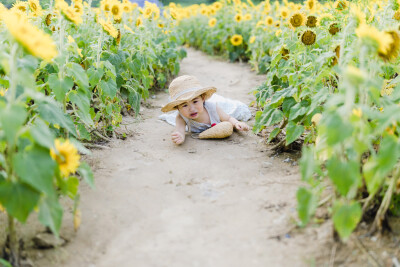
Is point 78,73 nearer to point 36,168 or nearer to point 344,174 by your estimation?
point 36,168

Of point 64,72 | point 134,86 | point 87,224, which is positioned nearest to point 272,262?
point 87,224

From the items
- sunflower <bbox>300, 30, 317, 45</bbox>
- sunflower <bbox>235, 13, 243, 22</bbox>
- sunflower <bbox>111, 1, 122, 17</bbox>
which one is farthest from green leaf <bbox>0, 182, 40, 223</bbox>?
sunflower <bbox>235, 13, 243, 22</bbox>

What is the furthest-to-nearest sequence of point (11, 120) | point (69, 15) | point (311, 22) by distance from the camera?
point (311, 22), point (69, 15), point (11, 120)

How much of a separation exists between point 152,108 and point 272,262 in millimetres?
3254

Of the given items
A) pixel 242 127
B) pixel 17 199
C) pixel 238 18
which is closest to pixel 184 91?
pixel 242 127

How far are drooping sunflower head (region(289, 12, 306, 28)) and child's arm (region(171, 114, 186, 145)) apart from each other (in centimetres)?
132

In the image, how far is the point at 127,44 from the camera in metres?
4.26

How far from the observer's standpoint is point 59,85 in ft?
7.83

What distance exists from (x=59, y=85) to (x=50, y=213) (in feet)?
3.08

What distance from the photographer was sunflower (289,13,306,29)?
3.42 m

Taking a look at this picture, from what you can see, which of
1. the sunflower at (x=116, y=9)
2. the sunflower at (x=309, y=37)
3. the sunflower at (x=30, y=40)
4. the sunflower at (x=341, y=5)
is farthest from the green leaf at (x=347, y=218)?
the sunflower at (x=116, y=9)

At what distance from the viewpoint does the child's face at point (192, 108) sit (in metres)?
3.66

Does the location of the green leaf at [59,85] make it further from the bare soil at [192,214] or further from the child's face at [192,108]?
the child's face at [192,108]

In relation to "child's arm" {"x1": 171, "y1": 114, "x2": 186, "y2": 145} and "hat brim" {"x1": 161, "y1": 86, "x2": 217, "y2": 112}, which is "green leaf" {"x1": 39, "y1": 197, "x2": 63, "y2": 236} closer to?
"child's arm" {"x1": 171, "y1": 114, "x2": 186, "y2": 145}
